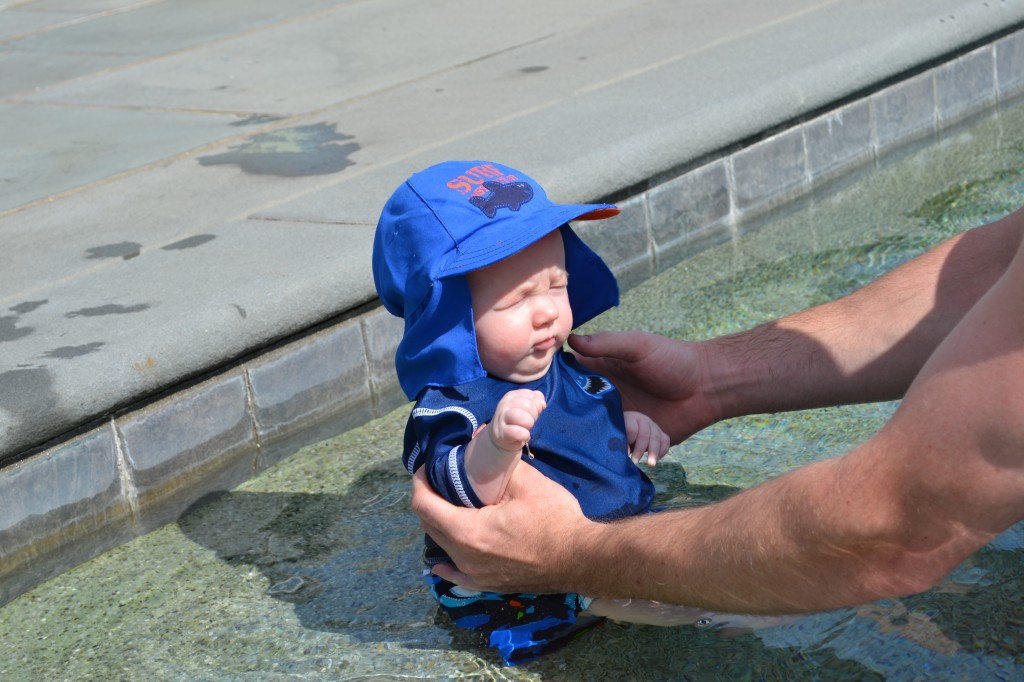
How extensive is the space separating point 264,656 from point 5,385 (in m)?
0.95

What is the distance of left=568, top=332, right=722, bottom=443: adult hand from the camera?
2.96 m

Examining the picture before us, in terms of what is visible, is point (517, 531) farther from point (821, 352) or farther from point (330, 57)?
point (330, 57)

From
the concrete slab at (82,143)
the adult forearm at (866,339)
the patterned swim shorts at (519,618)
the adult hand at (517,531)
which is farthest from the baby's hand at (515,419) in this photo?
the concrete slab at (82,143)

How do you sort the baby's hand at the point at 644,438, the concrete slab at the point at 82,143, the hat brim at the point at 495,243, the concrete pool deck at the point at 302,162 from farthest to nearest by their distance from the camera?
the concrete slab at the point at 82,143, the concrete pool deck at the point at 302,162, the baby's hand at the point at 644,438, the hat brim at the point at 495,243

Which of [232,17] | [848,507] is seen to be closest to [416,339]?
[848,507]

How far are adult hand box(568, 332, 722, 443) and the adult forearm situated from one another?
4cm

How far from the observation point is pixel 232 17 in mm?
7547

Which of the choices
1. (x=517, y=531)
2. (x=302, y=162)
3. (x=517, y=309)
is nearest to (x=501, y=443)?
(x=517, y=531)

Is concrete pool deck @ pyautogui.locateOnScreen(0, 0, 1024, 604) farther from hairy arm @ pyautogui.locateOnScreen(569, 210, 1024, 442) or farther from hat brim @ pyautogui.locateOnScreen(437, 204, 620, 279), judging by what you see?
hat brim @ pyautogui.locateOnScreen(437, 204, 620, 279)

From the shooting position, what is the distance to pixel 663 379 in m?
2.98

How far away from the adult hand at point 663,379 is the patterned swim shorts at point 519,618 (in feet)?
1.99

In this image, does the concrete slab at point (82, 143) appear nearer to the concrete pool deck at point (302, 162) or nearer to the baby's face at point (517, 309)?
the concrete pool deck at point (302, 162)

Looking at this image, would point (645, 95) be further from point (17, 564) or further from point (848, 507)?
point (848, 507)

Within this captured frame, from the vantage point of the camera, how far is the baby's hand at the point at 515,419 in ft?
7.16
